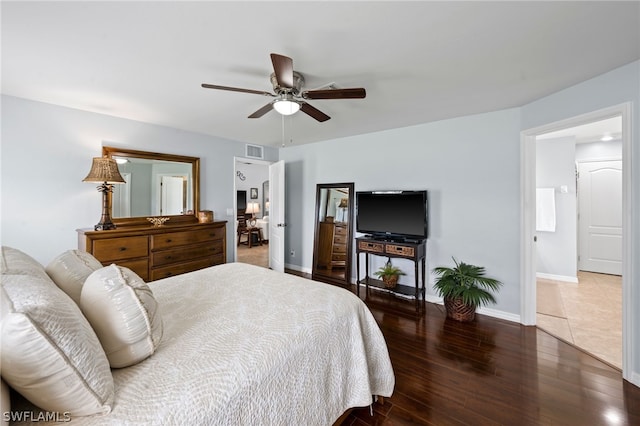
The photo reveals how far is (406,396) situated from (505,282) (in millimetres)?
2017

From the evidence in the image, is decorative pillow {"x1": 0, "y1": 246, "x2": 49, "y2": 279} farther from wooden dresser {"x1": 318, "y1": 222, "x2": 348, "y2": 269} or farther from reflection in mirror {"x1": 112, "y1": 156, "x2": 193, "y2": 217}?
wooden dresser {"x1": 318, "y1": 222, "x2": 348, "y2": 269}

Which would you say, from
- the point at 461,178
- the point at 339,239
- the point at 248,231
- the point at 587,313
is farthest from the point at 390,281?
the point at 248,231

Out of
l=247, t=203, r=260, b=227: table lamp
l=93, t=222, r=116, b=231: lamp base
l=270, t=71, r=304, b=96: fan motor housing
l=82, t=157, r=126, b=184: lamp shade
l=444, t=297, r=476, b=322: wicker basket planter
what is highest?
l=270, t=71, r=304, b=96: fan motor housing

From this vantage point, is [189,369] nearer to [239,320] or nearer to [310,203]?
[239,320]

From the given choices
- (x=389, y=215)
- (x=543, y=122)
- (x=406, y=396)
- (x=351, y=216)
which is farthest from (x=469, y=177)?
(x=406, y=396)

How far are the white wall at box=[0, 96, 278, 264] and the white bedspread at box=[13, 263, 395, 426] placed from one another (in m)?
1.96

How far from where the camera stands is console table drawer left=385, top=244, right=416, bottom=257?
3245mm

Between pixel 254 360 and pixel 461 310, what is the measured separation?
2739mm

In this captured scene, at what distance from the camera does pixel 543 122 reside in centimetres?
260

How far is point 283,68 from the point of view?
1575mm

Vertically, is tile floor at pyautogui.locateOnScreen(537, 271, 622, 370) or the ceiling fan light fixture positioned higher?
the ceiling fan light fixture

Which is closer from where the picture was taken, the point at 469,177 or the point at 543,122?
the point at 543,122

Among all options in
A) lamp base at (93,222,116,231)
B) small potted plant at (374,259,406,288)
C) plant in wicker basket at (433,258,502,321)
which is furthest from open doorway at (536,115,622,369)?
lamp base at (93,222,116,231)

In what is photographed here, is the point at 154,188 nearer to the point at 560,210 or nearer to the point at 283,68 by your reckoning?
the point at 283,68
